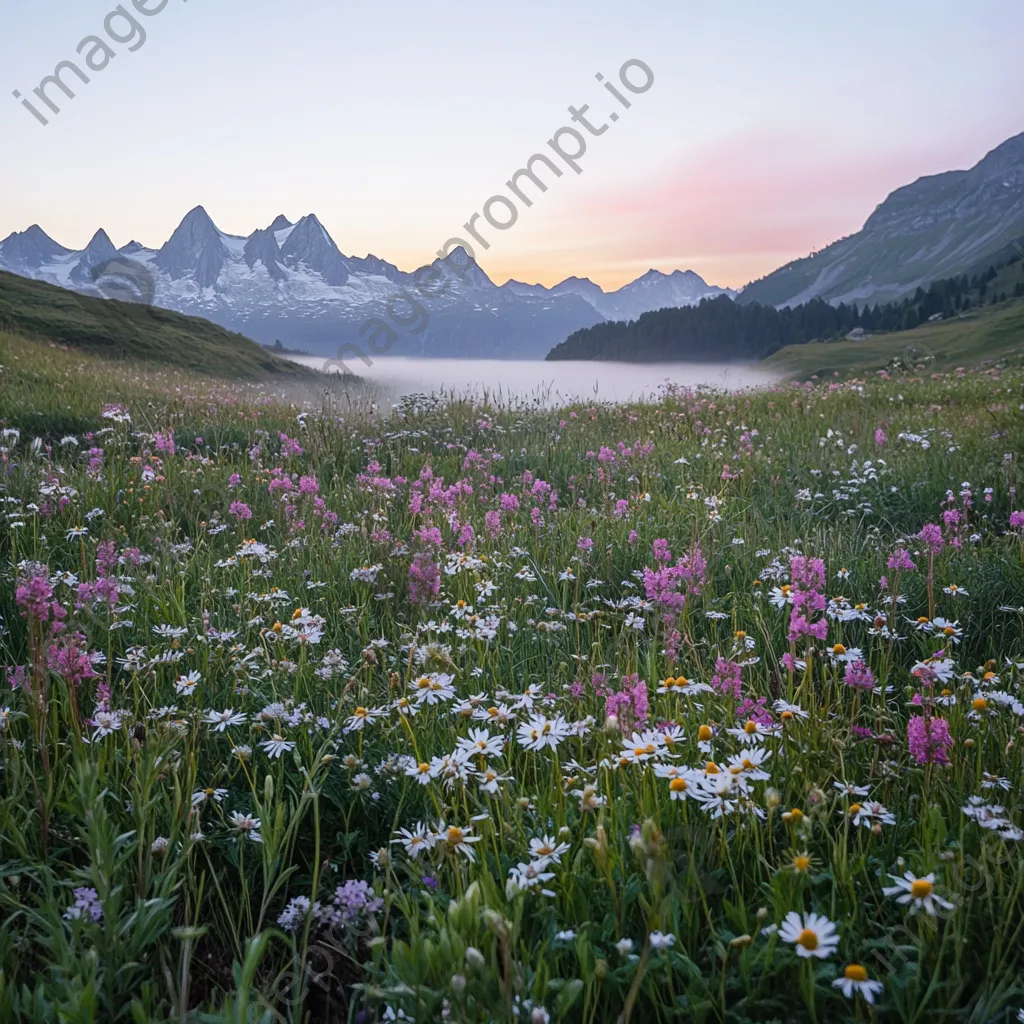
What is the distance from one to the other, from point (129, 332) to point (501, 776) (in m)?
50.1

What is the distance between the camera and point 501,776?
1952 mm

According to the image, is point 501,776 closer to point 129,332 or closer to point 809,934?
point 809,934

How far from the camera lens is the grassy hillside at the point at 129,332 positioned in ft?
122

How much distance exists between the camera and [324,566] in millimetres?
4344

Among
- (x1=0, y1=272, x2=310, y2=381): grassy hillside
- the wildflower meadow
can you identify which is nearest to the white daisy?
the wildflower meadow

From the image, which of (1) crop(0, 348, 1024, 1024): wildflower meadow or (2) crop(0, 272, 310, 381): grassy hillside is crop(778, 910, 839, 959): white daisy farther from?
(2) crop(0, 272, 310, 381): grassy hillside

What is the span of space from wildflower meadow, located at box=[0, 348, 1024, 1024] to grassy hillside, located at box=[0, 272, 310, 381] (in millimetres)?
36648

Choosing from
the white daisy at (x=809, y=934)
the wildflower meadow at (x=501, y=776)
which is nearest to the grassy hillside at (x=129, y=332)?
the wildflower meadow at (x=501, y=776)

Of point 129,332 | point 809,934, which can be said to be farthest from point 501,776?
point 129,332

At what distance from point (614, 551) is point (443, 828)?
9.82 feet

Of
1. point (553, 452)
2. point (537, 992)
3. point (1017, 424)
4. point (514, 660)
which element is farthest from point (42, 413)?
point (1017, 424)

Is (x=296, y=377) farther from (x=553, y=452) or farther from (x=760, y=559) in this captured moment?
(x=760, y=559)

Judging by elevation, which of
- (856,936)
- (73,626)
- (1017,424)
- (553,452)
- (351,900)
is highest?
(1017,424)

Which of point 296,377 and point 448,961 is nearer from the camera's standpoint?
point 448,961
